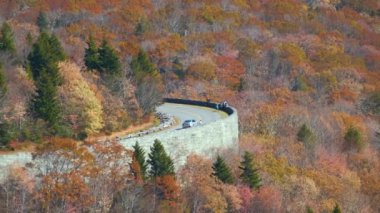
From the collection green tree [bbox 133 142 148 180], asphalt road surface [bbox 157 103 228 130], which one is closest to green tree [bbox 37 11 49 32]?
asphalt road surface [bbox 157 103 228 130]

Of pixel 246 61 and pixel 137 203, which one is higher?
pixel 137 203

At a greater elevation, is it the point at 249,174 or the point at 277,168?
the point at 249,174

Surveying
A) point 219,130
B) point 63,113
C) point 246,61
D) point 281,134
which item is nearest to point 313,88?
point 246,61

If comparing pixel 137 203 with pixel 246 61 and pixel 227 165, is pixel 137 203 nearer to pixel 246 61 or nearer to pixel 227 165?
pixel 227 165

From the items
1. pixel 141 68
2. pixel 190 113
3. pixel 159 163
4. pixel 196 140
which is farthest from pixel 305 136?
pixel 159 163

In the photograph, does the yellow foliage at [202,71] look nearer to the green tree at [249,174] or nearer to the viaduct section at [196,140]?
the viaduct section at [196,140]

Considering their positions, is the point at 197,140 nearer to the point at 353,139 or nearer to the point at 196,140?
the point at 196,140
